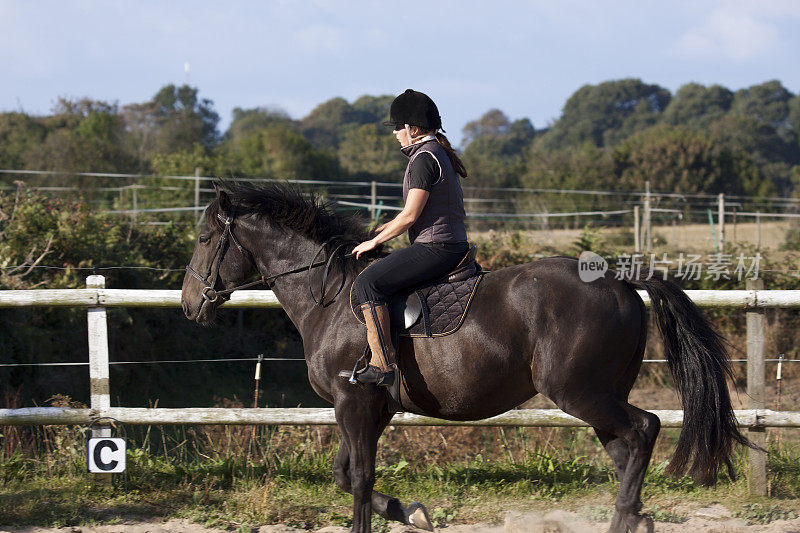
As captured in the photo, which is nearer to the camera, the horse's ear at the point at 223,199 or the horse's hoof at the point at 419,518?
the horse's hoof at the point at 419,518

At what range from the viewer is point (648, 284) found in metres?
4.27

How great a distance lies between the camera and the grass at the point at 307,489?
16.2 feet

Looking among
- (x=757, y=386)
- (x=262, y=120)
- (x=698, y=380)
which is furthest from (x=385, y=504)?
(x=262, y=120)

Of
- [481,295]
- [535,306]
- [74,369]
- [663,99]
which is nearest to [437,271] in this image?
[481,295]

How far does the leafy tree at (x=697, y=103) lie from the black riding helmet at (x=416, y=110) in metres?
88.3

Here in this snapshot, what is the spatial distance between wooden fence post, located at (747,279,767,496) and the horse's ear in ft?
12.4

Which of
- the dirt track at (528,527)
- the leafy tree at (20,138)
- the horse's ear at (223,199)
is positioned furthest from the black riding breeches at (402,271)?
the leafy tree at (20,138)

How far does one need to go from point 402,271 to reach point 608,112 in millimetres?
99130

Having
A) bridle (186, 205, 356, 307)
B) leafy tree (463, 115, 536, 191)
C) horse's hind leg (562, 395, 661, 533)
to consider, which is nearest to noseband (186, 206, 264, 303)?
bridle (186, 205, 356, 307)

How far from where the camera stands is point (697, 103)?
87.1m

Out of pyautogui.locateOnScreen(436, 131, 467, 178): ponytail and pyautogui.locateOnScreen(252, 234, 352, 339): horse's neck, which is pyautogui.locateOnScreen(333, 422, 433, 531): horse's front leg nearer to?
pyautogui.locateOnScreen(252, 234, 352, 339): horse's neck

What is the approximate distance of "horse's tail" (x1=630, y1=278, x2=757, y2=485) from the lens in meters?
4.27

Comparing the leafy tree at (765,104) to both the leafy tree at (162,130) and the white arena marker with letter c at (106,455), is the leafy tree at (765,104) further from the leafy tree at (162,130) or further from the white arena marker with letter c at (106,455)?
the white arena marker with letter c at (106,455)

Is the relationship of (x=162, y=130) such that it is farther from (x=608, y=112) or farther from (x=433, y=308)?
(x=608, y=112)
